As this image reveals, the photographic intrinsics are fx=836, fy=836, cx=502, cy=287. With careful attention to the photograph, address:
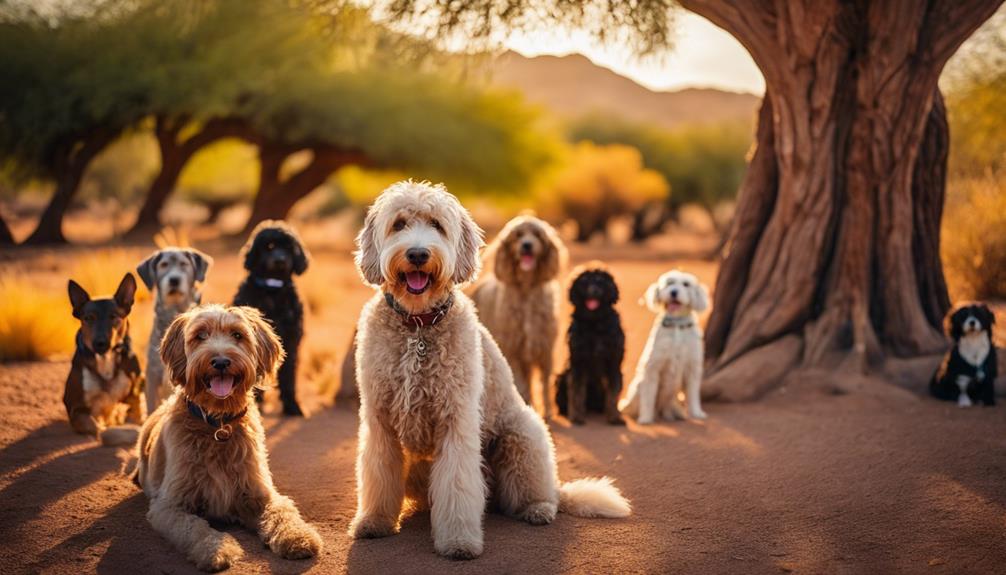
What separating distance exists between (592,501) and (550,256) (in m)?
3.69

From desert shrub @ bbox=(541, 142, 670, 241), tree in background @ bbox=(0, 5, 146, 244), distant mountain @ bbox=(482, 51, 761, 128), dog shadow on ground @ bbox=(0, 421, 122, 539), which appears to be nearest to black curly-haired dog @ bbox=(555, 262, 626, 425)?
dog shadow on ground @ bbox=(0, 421, 122, 539)

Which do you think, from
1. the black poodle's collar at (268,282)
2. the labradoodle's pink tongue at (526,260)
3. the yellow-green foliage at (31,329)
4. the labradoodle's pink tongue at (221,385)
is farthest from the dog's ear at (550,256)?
the yellow-green foliage at (31,329)

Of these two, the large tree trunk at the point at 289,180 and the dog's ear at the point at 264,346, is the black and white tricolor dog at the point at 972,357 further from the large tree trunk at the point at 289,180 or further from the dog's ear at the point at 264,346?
the large tree trunk at the point at 289,180

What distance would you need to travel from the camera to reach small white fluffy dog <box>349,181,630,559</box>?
4789 mm

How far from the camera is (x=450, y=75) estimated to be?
460 inches

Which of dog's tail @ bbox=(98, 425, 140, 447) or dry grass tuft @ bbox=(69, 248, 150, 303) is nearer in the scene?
dog's tail @ bbox=(98, 425, 140, 447)

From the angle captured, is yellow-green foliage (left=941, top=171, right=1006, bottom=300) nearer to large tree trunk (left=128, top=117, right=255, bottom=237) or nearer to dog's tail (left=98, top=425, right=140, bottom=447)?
dog's tail (left=98, top=425, right=140, bottom=447)

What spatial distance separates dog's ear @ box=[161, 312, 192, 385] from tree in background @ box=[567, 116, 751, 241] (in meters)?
36.4

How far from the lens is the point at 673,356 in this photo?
8336 millimetres

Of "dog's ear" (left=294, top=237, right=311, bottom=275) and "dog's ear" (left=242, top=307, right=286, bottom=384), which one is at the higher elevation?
"dog's ear" (left=294, top=237, right=311, bottom=275)

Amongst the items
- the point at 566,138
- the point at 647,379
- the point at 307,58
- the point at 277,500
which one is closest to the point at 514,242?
the point at 647,379

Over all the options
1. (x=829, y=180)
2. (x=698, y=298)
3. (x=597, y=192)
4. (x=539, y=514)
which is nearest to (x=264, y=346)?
(x=539, y=514)

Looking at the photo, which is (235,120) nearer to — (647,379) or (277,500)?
(647,379)

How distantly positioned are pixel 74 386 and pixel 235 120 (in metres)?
20.2
